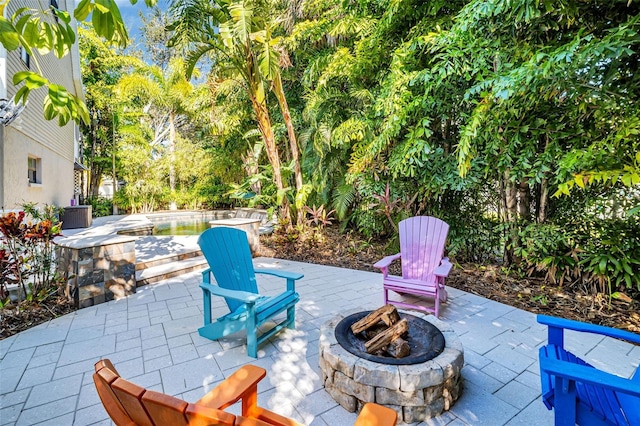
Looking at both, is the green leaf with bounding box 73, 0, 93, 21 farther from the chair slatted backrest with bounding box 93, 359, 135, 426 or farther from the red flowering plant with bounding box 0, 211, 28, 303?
the red flowering plant with bounding box 0, 211, 28, 303

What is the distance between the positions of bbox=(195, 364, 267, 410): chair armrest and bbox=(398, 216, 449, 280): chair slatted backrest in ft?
9.44

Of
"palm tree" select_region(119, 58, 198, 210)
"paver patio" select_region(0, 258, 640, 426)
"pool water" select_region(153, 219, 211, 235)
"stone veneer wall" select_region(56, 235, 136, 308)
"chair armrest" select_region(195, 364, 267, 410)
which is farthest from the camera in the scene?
"palm tree" select_region(119, 58, 198, 210)

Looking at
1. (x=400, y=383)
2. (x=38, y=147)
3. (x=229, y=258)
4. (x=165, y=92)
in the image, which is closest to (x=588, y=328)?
(x=400, y=383)

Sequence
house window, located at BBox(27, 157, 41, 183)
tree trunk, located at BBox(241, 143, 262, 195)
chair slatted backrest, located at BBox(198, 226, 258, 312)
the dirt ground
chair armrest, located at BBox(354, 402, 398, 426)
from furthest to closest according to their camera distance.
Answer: tree trunk, located at BBox(241, 143, 262, 195) < house window, located at BBox(27, 157, 41, 183) < the dirt ground < chair slatted backrest, located at BBox(198, 226, 258, 312) < chair armrest, located at BBox(354, 402, 398, 426)

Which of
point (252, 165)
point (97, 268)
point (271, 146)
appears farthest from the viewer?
point (252, 165)

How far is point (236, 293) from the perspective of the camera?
2.69 meters

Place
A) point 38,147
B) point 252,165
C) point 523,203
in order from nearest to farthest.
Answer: point 523,203, point 38,147, point 252,165

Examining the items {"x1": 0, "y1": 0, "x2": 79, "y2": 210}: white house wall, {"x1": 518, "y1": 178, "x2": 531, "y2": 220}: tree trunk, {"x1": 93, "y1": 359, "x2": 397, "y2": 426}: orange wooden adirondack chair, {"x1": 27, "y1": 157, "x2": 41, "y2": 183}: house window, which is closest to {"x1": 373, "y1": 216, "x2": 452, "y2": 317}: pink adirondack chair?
{"x1": 518, "y1": 178, "x2": 531, "y2": 220}: tree trunk

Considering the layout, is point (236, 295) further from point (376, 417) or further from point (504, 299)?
→ point (504, 299)

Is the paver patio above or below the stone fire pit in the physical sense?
below

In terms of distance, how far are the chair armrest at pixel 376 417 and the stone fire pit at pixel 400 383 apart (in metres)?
0.79

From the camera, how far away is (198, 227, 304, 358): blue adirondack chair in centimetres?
267

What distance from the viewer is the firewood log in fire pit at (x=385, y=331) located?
2176mm

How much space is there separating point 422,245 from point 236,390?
10.4ft
